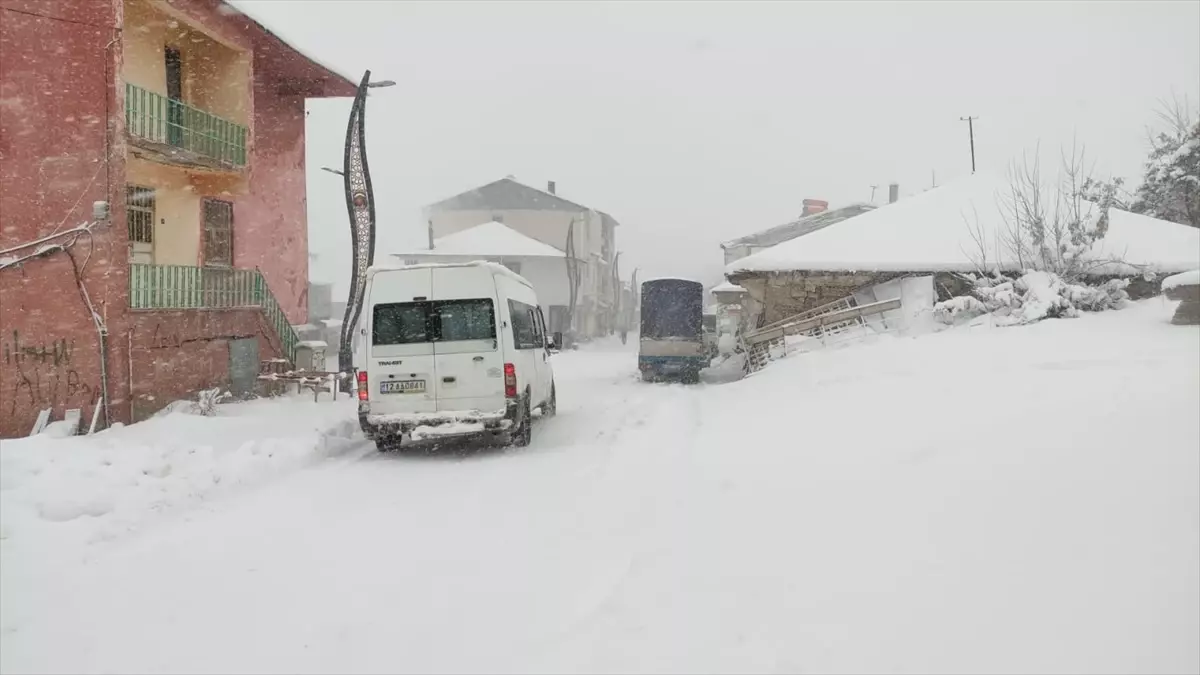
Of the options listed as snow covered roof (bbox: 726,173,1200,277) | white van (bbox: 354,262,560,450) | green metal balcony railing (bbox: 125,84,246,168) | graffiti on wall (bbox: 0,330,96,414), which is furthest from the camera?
snow covered roof (bbox: 726,173,1200,277)

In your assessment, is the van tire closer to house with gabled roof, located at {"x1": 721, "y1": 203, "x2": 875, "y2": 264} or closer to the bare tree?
the bare tree

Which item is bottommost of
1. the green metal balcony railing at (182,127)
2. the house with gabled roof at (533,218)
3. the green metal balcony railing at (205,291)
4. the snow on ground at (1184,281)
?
the snow on ground at (1184,281)

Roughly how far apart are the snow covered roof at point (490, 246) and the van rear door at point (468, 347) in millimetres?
39526

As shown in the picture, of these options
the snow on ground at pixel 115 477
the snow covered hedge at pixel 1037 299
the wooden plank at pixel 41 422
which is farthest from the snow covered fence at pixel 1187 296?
the wooden plank at pixel 41 422

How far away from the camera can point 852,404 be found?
10539mm

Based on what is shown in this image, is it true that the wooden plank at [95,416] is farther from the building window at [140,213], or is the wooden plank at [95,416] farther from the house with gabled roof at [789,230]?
the house with gabled roof at [789,230]

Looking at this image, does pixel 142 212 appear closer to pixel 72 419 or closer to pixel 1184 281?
pixel 72 419

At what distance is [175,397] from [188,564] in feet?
34.4

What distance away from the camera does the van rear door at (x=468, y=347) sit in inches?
426

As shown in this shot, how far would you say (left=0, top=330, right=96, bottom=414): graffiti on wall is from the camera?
12742 millimetres

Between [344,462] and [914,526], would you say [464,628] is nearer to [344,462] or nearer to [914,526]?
[914,526]

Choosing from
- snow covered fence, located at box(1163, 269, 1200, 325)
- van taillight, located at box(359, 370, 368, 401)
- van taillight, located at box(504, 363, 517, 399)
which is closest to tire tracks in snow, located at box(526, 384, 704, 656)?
van taillight, located at box(504, 363, 517, 399)

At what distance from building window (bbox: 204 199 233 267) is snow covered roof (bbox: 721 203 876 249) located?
117 ft

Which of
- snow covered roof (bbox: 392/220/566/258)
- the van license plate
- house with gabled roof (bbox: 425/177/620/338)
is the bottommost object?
the van license plate
